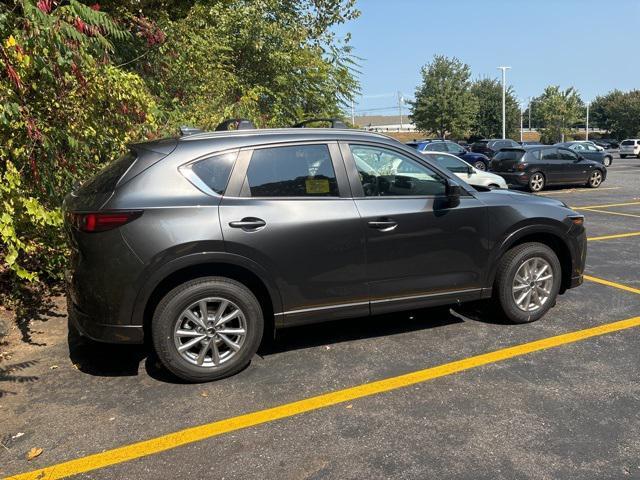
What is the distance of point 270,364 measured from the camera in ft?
13.3

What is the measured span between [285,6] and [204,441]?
44.6ft

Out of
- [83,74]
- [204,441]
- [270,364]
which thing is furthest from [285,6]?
[204,441]

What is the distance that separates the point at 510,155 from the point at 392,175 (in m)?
14.3

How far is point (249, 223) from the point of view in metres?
3.68

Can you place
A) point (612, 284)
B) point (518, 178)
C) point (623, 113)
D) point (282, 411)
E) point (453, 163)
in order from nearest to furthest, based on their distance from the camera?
point (282, 411) < point (612, 284) < point (453, 163) < point (518, 178) < point (623, 113)

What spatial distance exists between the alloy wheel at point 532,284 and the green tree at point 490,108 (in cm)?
5600

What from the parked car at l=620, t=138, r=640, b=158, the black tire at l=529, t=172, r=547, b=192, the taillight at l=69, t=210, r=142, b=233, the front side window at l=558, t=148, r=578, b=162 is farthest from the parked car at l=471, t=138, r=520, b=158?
the taillight at l=69, t=210, r=142, b=233

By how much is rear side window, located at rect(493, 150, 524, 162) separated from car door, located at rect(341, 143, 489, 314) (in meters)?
13.7

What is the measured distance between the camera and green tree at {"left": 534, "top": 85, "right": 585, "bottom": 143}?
59.1 m

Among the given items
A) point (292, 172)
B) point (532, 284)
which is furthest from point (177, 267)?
point (532, 284)

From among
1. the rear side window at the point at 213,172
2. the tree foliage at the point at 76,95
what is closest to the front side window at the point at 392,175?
the rear side window at the point at 213,172

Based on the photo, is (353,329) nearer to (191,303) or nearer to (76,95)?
(191,303)

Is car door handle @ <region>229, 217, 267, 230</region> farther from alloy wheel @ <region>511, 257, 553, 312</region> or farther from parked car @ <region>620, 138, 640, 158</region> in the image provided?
parked car @ <region>620, 138, 640, 158</region>

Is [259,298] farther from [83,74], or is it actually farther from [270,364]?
[83,74]
